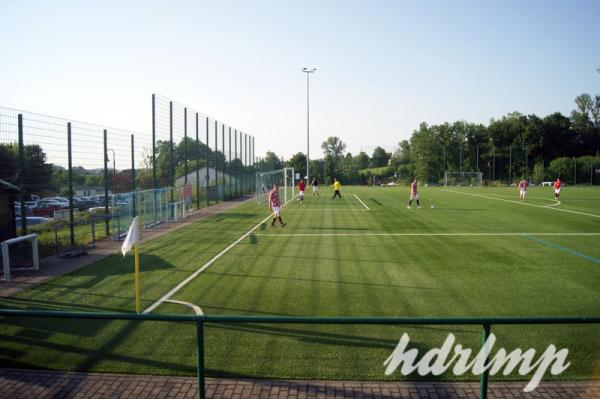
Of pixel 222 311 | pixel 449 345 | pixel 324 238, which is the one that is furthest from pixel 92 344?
pixel 324 238

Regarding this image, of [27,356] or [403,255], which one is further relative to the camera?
[403,255]

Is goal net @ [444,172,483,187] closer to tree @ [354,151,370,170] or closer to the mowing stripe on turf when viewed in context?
tree @ [354,151,370,170]

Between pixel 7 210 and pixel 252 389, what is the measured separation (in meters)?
11.0

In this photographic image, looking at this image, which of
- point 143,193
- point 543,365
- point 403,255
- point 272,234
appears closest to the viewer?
point 543,365

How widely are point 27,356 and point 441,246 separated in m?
12.1

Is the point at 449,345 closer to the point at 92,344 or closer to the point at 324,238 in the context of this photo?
the point at 92,344

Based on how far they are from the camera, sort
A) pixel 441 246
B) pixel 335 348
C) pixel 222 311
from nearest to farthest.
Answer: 1. pixel 335 348
2. pixel 222 311
3. pixel 441 246

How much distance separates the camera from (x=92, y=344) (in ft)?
21.8

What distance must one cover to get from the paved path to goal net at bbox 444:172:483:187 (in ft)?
232

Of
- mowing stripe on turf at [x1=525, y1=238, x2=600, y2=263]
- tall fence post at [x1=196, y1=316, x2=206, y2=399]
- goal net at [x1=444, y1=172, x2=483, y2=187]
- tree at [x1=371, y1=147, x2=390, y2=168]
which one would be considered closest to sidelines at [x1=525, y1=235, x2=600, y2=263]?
mowing stripe on turf at [x1=525, y1=238, x2=600, y2=263]

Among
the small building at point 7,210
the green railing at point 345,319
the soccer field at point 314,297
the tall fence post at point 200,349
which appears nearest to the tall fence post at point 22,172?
the small building at point 7,210

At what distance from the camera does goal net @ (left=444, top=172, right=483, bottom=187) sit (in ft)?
240

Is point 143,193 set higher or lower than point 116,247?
higher

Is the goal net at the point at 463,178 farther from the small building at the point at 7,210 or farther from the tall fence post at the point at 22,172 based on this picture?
the small building at the point at 7,210
